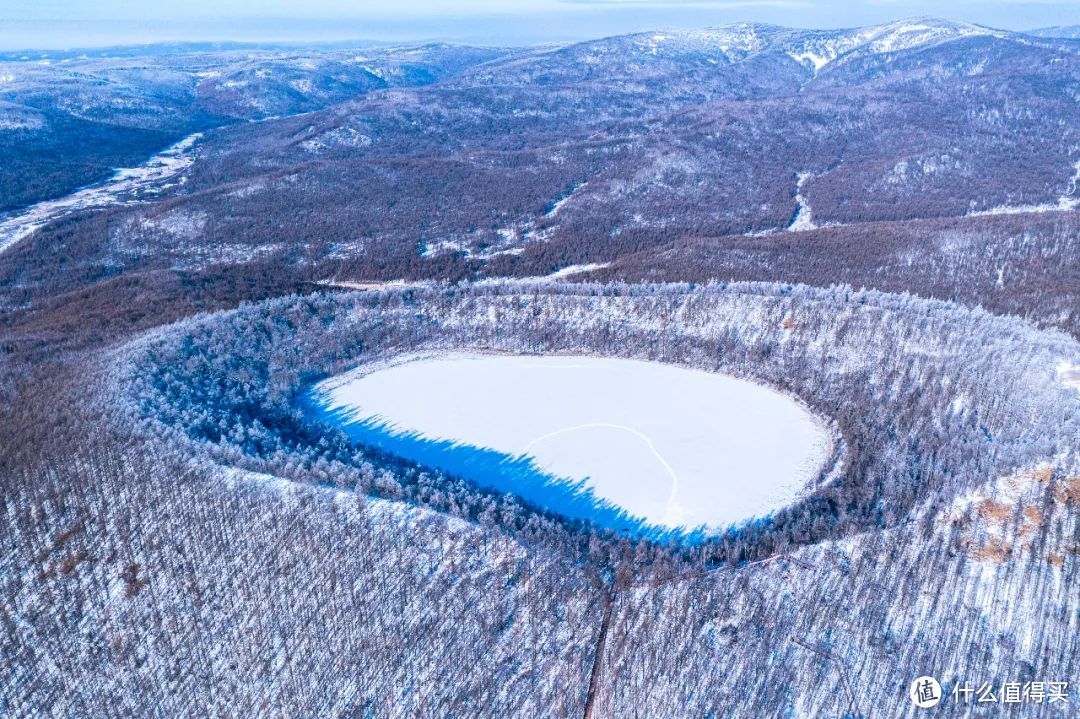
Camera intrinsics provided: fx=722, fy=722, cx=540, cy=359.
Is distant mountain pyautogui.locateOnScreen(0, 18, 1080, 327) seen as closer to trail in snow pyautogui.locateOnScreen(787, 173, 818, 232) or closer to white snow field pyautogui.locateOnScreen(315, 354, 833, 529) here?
trail in snow pyautogui.locateOnScreen(787, 173, 818, 232)

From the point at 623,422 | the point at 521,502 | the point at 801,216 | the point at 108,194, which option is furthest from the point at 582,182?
the point at 521,502

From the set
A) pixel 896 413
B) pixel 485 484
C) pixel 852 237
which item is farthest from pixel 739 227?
pixel 485 484

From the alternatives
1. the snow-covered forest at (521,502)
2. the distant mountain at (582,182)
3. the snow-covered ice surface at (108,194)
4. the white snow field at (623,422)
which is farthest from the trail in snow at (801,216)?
the snow-covered ice surface at (108,194)

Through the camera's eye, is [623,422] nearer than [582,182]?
Yes

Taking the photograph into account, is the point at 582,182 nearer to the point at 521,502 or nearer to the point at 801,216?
the point at 801,216

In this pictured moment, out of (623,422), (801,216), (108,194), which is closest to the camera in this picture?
(623,422)

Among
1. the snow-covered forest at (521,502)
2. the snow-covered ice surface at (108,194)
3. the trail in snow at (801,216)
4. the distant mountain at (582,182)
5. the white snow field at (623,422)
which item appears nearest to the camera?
the snow-covered forest at (521,502)

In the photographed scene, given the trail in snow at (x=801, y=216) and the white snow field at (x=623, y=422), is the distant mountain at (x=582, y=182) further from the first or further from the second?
the white snow field at (x=623, y=422)

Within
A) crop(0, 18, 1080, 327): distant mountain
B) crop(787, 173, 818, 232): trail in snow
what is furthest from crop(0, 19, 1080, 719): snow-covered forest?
crop(787, 173, 818, 232): trail in snow
